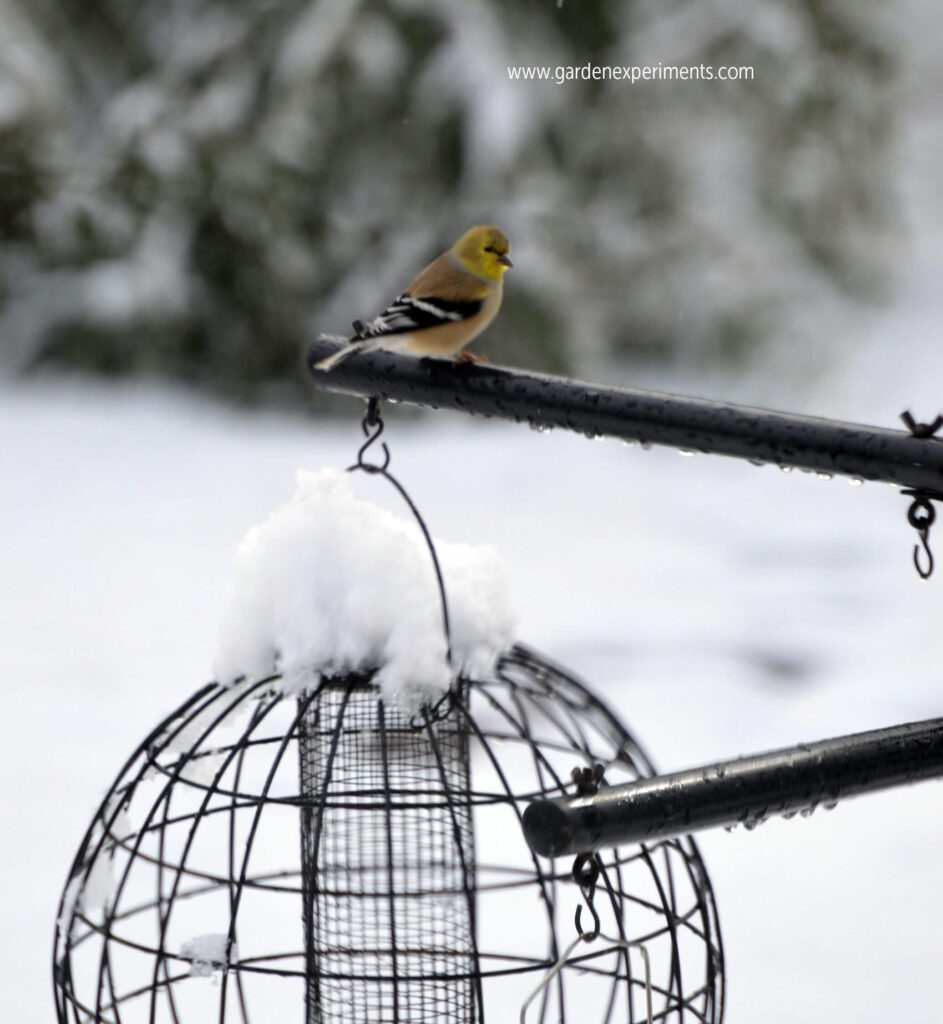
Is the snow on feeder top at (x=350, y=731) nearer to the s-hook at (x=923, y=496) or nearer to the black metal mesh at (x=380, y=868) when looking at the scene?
the black metal mesh at (x=380, y=868)

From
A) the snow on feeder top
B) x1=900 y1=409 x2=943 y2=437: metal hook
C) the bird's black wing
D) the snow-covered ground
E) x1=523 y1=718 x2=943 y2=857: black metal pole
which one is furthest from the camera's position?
the snow-covered ground

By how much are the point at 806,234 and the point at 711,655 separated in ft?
8.30

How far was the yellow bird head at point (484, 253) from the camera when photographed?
1741 millimetres

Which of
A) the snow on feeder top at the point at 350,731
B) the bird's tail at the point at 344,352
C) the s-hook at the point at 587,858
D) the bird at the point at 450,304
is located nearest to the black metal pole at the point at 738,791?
the s-hook at the point at 587,858

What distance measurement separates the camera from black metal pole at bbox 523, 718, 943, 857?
2.37 ft

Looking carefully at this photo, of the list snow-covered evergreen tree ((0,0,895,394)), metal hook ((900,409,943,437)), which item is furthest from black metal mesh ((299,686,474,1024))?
snow-covered evergreen tree ((0,0,895,394))

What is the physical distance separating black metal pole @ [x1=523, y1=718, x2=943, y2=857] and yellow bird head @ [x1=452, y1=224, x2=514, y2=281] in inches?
40.4

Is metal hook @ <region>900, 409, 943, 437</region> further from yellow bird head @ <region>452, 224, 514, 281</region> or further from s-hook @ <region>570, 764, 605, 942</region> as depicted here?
yellow bird head @ <region>452, 224, 514, 281</region>

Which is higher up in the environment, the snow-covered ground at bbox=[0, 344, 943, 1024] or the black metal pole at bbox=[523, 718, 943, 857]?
the snow-covered ground at bbox=[0, 344, 943, 1024]

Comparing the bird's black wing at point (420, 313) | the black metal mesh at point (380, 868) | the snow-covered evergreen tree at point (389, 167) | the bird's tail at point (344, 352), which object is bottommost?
the black metal mesh at point (380, 868)

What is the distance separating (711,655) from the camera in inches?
158

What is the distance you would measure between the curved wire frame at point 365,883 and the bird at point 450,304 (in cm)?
40

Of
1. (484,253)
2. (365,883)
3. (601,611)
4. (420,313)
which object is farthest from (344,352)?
(601,611)

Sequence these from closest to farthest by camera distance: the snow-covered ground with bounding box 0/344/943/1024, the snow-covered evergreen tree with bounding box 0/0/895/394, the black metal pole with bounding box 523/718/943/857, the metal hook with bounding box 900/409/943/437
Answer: the black metal pole with bounding box 523/718/943/857 → the metal hook with bounding box 900/409/943/437 → the snow-covered ground with bounding box 0/344/943/1024 → the snow-covered evergreen tree with bounding box 0/0/895/394
